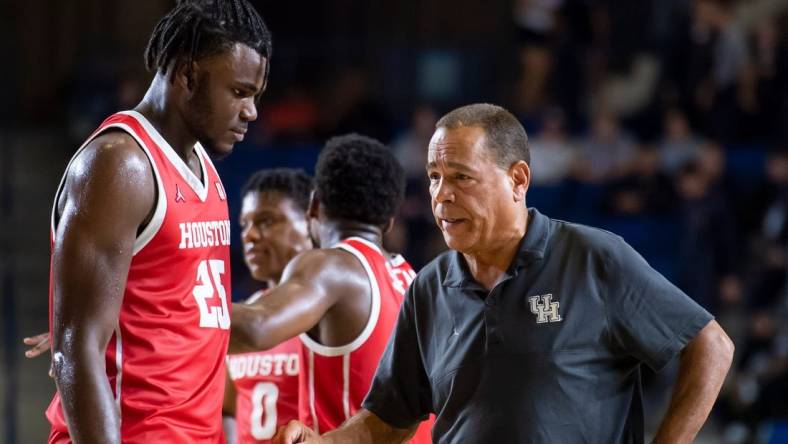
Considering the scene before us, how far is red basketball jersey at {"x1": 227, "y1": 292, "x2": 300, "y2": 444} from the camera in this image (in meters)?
4.52

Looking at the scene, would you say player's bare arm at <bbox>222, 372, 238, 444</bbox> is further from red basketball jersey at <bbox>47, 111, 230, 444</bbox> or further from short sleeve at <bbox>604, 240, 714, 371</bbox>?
short sleeve at <bbox>604, 240, 714, 371</bbox>

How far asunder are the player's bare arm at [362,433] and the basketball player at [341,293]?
40 centimetres

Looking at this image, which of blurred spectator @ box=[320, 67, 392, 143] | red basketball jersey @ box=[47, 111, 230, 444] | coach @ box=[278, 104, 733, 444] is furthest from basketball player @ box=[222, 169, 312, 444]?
blurred spectator @ box=[320, 67, 392, 143]

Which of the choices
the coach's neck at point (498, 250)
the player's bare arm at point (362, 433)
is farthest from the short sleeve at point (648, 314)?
the player's bare arm at point (362, 433)

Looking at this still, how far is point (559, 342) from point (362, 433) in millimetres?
753

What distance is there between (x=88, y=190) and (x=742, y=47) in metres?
8.88

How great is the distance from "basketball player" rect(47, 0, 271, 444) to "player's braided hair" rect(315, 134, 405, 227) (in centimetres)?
95

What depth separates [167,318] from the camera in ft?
10.1

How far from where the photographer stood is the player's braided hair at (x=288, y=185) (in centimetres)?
487

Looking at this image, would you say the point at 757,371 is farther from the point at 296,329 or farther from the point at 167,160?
the point at 167,160

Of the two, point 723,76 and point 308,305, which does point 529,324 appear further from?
point 723,76

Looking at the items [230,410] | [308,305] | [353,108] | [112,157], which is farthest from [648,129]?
[112,157]

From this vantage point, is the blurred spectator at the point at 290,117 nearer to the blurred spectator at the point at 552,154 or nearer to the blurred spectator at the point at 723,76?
the blurred spectator at the point at 552,154

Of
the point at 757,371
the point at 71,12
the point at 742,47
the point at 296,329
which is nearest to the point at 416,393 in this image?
the point at 296,329
